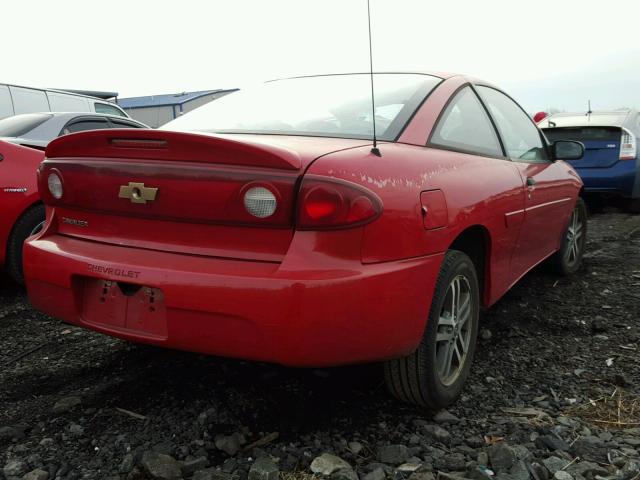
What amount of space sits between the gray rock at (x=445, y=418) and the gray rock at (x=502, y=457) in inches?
10.1

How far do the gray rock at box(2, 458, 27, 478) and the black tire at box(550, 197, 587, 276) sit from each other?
352 centimetres

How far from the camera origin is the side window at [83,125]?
4.86 m

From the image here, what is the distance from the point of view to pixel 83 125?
511 centimetres

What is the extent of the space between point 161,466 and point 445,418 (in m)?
1.06

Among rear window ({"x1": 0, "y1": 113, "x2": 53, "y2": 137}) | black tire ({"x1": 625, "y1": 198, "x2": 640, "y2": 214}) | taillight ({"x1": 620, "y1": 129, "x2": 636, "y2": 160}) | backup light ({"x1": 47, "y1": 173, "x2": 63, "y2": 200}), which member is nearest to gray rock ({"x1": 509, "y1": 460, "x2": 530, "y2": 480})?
backup light ({"x1": 47, "y1": 173, "x2": 63, "y2": 200})

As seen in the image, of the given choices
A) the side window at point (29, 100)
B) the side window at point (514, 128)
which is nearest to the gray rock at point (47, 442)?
the side window at point (514, 128)

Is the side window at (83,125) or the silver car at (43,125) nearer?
the silver car at (43,125)

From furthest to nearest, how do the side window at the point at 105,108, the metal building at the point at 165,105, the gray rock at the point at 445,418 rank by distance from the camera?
the metal building at the point at 165,105 → the side window at the point at 105,108 → the gray rock at the point at 445,418

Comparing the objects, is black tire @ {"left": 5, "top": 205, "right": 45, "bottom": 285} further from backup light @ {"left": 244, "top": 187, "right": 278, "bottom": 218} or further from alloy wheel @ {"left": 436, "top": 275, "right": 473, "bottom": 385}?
alloy wheel @ {"left": 436, "top": 275, "right": 473, "bottom": 385}

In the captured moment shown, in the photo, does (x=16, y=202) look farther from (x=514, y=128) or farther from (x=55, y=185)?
(x=514, y=128)

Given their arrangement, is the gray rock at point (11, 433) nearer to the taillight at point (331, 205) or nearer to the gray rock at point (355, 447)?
the gray rock at point (355, 447)

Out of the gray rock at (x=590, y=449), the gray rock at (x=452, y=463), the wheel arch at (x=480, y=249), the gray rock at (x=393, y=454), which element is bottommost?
the gray rock at (x=590, y=449)

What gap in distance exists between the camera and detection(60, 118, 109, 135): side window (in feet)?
16.0

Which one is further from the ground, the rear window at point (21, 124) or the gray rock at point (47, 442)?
the rear window at point (21, 124)
